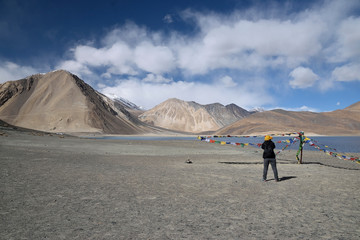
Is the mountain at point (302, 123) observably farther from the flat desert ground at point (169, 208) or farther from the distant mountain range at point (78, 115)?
the flat desert ground at point (169, 208)

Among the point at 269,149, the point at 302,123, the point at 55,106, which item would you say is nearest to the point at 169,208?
the point at 269,149

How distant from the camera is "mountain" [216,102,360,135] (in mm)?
145000

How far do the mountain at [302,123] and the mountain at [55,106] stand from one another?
70.4 metres

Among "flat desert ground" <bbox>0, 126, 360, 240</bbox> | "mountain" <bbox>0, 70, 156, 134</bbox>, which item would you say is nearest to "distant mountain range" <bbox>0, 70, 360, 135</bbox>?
"mountain" <bbox>0, 70, 156, 134</bbox>

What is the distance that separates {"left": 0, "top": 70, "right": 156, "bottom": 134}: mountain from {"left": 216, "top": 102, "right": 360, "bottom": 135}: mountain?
70.4 metres

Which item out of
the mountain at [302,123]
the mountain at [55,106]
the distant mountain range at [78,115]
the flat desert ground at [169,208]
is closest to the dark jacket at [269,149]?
the flat desert ground at [169,208]

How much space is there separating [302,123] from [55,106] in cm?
14502

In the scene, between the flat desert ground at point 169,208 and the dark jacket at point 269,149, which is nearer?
the flat desert ground at point 169,208

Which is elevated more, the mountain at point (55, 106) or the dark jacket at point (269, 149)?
the mountain at point (55, 106)

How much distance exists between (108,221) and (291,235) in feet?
11.8

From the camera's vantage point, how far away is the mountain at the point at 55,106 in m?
119

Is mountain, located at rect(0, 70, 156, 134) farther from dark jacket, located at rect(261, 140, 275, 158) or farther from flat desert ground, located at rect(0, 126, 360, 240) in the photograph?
flat desert ground, located at rect(0, 126, 360, 240)

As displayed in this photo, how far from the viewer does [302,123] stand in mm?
157625

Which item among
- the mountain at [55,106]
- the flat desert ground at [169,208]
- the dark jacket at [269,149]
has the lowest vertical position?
the flat desert ground at [169,208]
